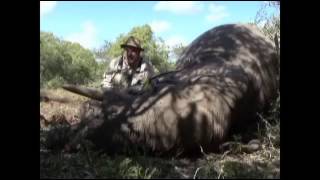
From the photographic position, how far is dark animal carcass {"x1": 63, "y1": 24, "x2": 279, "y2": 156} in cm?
628

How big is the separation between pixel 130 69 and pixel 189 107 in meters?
2.59

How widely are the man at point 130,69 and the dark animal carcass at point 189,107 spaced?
104 centimetres

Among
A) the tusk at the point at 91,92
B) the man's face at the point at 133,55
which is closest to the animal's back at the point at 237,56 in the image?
the man's face at the point at 133,55

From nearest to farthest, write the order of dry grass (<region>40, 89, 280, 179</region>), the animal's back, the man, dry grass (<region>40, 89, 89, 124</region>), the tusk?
dry grass (<region>40, 89, 280, 179</region>) < the tusk < the animal's back < dry grass (<region>40, 89, 89, 124</region>) < the man

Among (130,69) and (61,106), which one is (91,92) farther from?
(61,106)

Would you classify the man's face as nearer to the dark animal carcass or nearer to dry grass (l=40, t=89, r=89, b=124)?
dry grass (l=40, t=89, r=89, b=124)

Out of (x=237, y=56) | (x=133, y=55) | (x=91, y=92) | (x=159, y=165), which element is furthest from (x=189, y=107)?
(x=133, y=55)

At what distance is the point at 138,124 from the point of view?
6305 mm

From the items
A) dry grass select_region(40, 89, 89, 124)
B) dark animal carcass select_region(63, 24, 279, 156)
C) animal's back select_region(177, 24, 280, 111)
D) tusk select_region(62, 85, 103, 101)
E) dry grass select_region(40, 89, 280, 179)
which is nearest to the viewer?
dry grass select_region(40, 89, 280, 179)

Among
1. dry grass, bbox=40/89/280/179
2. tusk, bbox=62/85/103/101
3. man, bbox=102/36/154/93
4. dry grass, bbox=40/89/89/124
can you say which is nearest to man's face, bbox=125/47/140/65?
man, bbox=102/36/154/93

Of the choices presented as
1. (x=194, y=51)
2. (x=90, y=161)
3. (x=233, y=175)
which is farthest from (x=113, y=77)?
(x=233, y=175)

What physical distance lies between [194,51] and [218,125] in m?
2.05

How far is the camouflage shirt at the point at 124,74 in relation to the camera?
28.7 feet
